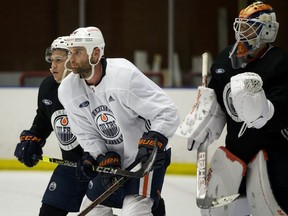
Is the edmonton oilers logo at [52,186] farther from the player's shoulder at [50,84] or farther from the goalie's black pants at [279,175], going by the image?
the goalie's black pants at [279,175]

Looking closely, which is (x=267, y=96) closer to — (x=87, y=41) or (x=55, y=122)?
(x=87, y=41)

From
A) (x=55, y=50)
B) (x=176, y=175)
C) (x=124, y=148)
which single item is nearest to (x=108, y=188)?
(x=124, y=148)

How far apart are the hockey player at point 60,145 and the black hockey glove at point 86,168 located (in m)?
0.25

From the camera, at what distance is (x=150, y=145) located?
10.0ft

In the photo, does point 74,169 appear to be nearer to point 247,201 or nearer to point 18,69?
point 247,201

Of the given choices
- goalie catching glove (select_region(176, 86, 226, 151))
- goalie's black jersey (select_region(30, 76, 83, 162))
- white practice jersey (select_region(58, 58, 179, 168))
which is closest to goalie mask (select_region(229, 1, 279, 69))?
goalie catching glove (select_region(176, 86, 226, 151))

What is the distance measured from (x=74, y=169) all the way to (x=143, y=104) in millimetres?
633

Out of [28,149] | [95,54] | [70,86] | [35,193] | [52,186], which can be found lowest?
[35,193]

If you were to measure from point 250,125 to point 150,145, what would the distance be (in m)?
0.35

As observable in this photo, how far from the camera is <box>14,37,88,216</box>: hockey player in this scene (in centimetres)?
360

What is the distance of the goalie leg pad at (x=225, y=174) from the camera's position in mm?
3209

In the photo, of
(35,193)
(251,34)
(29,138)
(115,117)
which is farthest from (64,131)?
(35,193)

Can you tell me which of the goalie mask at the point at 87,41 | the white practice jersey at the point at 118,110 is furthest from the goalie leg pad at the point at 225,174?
the goalie mask at the point at 87,41

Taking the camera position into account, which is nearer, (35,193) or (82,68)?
(82,68)
